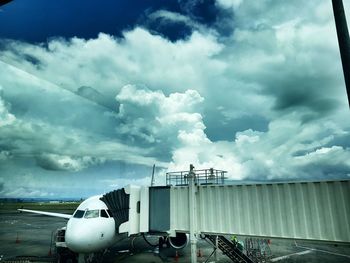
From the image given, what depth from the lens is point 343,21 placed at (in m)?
12.4

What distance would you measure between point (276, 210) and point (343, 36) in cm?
973

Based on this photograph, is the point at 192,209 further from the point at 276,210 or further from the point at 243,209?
the point at 276,210

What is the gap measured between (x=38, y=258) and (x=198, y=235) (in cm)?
1779

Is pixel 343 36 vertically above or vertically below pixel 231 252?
above

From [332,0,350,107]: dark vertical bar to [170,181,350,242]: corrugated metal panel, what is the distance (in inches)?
235

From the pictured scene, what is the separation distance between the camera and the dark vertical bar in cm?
1173

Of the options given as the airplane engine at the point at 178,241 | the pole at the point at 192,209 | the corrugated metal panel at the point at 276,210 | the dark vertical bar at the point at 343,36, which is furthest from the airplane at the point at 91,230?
the dark vertical bar at the point at 343,36

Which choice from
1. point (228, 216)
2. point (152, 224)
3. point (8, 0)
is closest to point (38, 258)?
point (152, 224)

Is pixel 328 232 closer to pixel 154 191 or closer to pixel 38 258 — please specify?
pixel 154 191

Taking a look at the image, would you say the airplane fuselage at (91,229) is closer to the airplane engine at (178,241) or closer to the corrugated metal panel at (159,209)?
the corrugated metal panel at (159,209)

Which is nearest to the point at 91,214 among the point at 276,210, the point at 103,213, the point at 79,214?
the point at 103,213

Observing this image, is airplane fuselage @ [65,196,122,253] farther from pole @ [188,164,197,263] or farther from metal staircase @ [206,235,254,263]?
metal staircase @ [206,235,254,263]

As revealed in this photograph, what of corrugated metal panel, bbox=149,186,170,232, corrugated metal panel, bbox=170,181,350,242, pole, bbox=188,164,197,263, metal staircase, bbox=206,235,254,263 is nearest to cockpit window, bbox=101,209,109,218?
corrugated metal panel, bbox=149,186,170,232

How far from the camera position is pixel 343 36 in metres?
12.2
